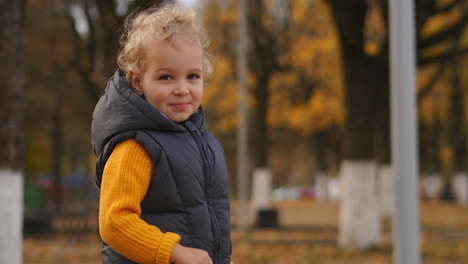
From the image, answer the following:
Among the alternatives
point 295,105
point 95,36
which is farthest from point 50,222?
point 295,105

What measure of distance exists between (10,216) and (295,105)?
69.3ft

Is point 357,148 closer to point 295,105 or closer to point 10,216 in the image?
point 10,216

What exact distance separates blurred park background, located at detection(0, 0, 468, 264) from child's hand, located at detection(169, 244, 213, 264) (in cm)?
71

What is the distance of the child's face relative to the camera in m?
2.29

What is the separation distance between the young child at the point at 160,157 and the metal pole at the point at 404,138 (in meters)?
4.38

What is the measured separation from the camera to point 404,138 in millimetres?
6629

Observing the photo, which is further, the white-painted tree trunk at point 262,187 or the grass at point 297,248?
A: the white-painted tree trunk at point 262,187

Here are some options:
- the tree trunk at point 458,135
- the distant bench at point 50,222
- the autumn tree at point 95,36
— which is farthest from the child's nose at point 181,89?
the tree trunk at point 458,135

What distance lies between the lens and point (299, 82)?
2747cm

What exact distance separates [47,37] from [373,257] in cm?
1599

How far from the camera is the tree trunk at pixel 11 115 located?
7.54 meters

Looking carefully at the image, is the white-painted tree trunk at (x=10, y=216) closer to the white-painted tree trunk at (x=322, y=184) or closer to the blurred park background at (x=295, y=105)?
the blurred park background at (x=295, y=105)

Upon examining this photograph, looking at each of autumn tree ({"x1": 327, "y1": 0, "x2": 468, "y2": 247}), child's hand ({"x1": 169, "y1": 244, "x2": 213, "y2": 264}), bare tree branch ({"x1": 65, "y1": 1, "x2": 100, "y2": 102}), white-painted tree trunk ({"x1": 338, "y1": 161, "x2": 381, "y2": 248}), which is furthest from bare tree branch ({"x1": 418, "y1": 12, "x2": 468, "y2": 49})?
child's hand ({"x1": 169, "y1": 244, "x2": 213, "y2": 264})

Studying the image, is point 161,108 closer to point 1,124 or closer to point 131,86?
point 131,86
